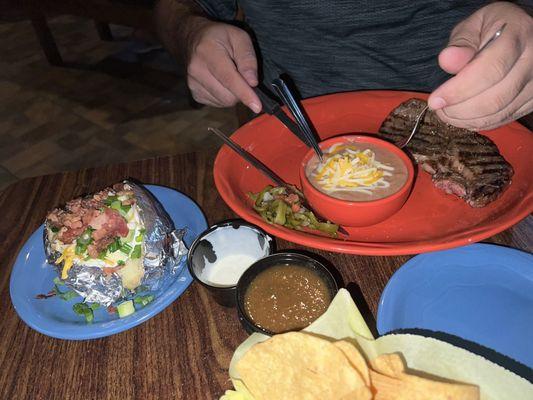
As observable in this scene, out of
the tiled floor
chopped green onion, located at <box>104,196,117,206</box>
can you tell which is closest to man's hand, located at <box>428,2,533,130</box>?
chopped green onion, located at <box>104,196,117,206</box>

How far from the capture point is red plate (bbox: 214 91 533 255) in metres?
1.39

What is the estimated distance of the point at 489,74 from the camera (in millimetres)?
1271

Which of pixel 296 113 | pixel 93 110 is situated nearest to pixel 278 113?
pixel 296 113

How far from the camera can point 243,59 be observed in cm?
185

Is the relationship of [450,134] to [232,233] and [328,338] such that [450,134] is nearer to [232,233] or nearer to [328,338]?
[232,233]

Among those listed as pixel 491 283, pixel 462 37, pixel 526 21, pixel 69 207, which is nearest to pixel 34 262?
pixel 69 207

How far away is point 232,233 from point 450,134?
914 millimetres

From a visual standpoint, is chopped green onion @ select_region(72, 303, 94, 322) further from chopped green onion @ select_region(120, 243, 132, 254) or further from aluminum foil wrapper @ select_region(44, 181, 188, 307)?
chopped green onion @ select_region(120, 243, 132, 254)

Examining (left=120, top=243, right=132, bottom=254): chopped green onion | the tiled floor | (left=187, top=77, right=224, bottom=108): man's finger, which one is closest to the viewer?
(left=120, top=243, right=132, bottom=254): chopped green onion

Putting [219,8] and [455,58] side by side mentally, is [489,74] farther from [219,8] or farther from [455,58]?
[219,8]

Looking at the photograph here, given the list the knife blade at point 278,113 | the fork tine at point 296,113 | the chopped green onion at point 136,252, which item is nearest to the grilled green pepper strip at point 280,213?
the fork tine at point 296,113

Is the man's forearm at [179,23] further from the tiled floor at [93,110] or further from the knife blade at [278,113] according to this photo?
the tiled floor at [93,110]

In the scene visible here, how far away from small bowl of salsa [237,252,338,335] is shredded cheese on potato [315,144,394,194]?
0.34 m

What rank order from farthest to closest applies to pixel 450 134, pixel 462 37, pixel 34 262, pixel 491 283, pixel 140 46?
pixel 140 46 < pixel 450 134 < pixel 34 262 < pixel 462 37 < pixel 491 283
